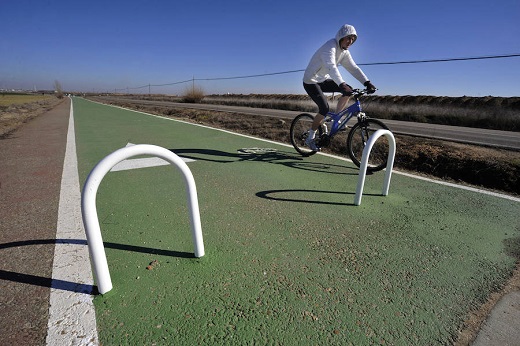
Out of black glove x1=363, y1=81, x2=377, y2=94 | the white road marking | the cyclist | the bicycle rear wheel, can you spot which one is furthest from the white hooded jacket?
the white road marking

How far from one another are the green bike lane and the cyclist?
1.57 meters

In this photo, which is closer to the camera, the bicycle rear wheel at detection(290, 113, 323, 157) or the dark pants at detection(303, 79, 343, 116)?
the dark pants at detection(303, 79, 343, 116)

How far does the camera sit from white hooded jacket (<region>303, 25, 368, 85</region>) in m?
4.46

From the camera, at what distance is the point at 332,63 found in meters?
4.50

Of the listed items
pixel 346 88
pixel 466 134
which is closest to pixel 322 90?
pixel 346 88

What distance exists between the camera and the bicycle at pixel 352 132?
4.58 m

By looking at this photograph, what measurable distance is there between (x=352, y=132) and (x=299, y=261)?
3.10m

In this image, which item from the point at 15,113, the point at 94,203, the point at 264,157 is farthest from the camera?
the point at 15,113

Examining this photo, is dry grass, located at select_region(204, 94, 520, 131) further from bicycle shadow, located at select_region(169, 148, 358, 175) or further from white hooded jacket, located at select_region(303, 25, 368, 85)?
bicycle shadow, located at select_region(169, 148, 358, 175)

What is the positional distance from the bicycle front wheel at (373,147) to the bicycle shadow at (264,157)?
31 cm

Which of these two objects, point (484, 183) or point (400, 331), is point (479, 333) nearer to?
point (400, 331)

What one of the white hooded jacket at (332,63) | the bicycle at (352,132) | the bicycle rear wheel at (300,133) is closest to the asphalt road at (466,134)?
the bicycle at (352,132)

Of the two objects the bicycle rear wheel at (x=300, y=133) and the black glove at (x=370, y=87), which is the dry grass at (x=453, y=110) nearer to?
the bicycle rear wheel at (x=300, y=133)

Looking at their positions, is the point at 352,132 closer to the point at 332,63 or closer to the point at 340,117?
the point at 340,117
